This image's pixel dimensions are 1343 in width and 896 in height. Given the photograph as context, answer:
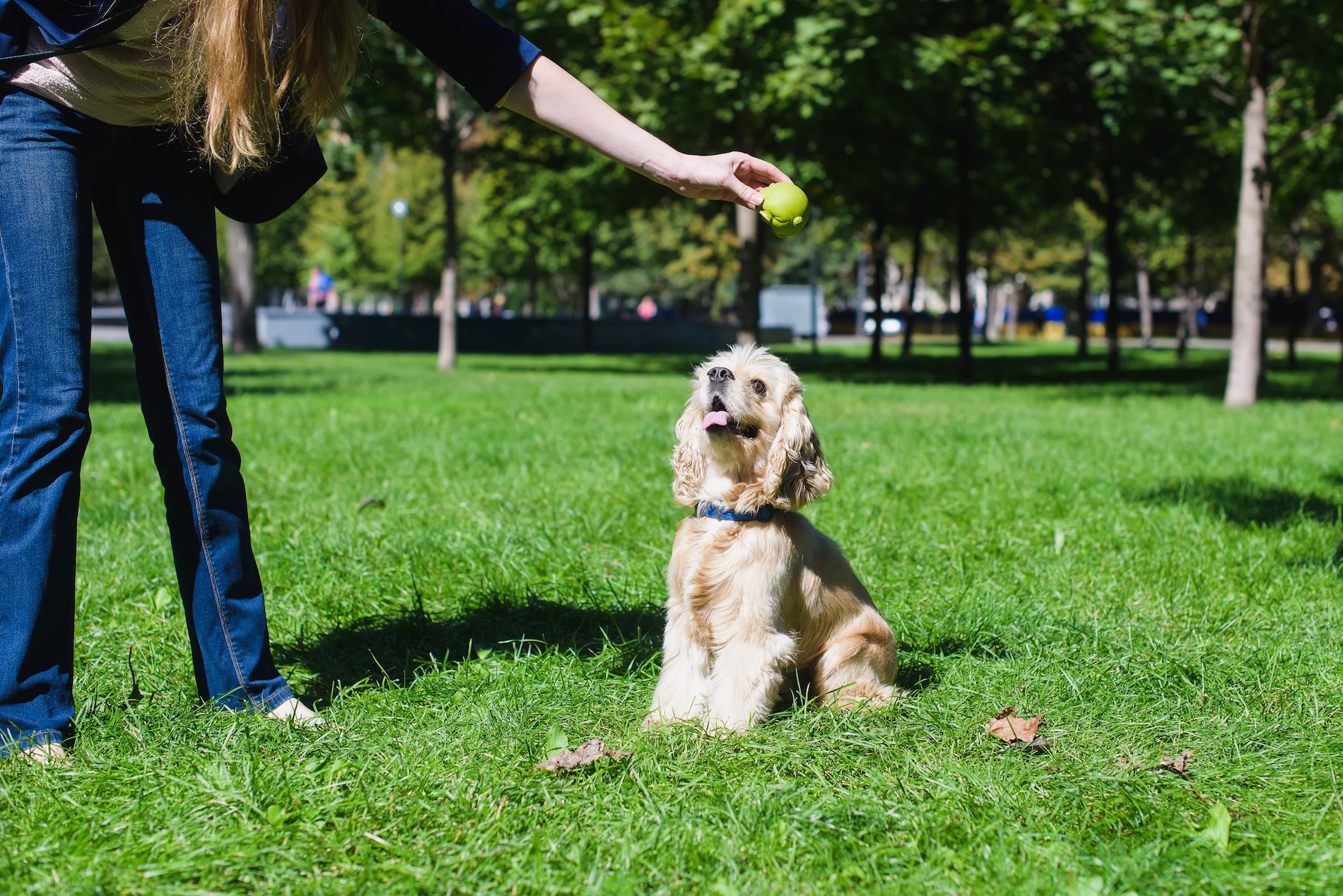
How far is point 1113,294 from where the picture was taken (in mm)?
21156

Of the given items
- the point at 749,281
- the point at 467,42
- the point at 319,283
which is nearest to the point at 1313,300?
the point at 749,281

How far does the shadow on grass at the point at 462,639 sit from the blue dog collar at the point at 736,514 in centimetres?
68

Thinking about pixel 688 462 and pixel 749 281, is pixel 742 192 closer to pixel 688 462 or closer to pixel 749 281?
pixel 688 462

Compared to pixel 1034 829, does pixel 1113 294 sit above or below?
above

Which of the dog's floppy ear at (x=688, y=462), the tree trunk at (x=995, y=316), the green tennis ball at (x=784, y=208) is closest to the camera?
the green tennis ball at (x=784, y=208)

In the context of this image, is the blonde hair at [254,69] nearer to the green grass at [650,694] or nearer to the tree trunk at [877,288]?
the green grass at [650,694]

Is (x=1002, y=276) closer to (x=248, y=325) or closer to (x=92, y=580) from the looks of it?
(x=248, y=325)

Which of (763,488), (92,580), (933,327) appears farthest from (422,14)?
(933,327)

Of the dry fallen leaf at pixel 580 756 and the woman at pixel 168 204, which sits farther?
the dry fallen leaf at pixel 580 756

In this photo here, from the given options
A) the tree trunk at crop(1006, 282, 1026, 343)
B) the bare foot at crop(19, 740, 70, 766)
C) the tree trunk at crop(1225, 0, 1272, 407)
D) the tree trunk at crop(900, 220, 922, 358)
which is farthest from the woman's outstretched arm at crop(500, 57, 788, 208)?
the tree trunk at crop(1006, 282, 1026, 343)

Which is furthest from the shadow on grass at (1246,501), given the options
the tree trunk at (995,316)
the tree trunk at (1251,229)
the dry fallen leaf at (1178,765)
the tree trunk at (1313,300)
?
the tree trunk at (995,316)

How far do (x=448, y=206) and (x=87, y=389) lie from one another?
63.8 ft

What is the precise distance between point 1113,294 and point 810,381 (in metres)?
6.88

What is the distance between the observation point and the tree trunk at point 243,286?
2581 cm
